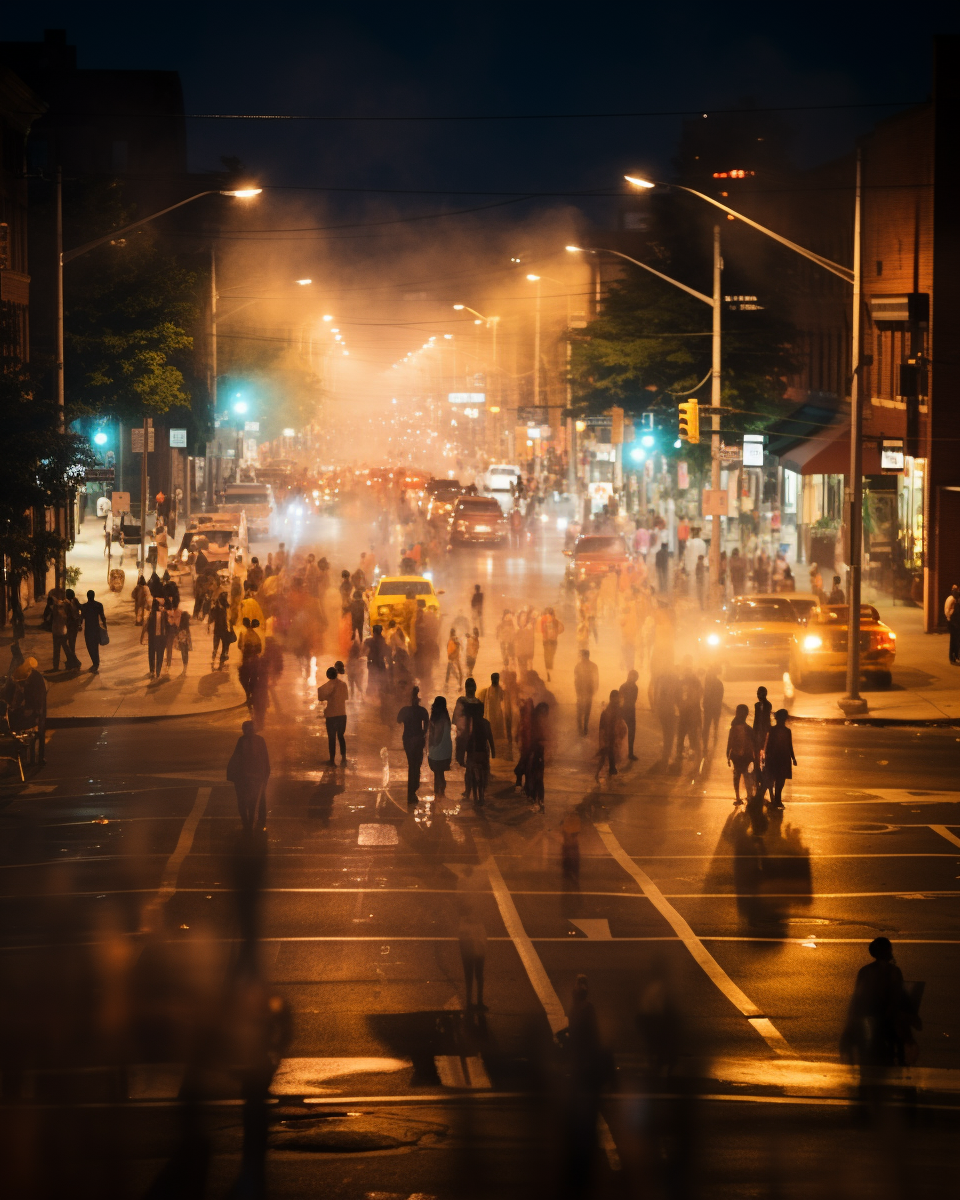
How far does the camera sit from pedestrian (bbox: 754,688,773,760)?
18.8 m

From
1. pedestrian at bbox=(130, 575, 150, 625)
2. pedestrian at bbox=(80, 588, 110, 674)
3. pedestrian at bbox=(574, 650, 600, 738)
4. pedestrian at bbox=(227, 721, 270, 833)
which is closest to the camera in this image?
pedestrian at bbox=(227, 721, 270, 833)

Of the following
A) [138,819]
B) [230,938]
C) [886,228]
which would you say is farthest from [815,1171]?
[886,228]

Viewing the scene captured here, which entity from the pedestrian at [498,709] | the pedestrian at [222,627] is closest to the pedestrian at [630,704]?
the pedestrian at [498,709]

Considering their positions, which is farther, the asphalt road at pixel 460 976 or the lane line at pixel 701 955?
the lane line at pixel 701 955

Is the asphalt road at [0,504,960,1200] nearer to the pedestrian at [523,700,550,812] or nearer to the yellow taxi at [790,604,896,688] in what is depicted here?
the pedestrian at [523,700,550,812]

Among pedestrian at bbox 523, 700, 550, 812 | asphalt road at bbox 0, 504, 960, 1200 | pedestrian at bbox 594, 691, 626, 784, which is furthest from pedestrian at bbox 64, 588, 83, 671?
pedestrian at bbox 523, 700, 550, 812

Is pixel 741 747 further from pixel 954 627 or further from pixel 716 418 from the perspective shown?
pixel 716 418

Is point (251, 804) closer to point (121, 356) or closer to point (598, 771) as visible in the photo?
point (598, 771)

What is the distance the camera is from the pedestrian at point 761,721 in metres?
18.8

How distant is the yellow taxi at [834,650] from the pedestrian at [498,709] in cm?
757

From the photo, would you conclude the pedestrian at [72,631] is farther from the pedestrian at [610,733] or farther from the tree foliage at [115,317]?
the tree foliage at [115,317]

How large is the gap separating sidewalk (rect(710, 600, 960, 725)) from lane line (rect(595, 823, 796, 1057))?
10.5m

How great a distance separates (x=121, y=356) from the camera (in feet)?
180

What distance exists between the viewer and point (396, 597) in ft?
110
